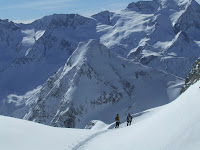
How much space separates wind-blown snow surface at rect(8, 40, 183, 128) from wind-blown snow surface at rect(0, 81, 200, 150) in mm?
103796

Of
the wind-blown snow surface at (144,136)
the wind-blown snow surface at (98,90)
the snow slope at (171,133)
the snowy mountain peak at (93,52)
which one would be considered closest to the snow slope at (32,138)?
the wind-blown snow surface at (144,136)

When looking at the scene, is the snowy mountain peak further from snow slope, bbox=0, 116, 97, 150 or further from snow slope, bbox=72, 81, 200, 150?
snow slope, bbox=72, 81, 200, 150

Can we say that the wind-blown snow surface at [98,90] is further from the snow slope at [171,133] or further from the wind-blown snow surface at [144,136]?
the snow slope at [171,133]

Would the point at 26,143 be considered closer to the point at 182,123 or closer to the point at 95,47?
the point at 182,123

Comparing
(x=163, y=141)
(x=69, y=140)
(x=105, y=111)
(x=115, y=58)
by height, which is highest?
(x=163, y=141)

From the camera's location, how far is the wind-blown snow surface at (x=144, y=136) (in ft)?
77.0

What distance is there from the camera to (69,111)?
14800cm

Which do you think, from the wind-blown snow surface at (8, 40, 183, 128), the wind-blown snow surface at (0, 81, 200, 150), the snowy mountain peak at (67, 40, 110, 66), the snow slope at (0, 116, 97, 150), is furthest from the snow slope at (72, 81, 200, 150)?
the snowy mountain peak at (67, 40, 110, 66)

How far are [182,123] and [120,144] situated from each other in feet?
20.1

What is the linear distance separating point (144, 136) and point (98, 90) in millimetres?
133049

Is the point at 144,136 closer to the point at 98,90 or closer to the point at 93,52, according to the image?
the point at 98,90

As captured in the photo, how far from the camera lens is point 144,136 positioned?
27766mm

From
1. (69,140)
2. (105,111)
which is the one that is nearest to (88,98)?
(105,111)

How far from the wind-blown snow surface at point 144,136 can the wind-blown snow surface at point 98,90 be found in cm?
10380
